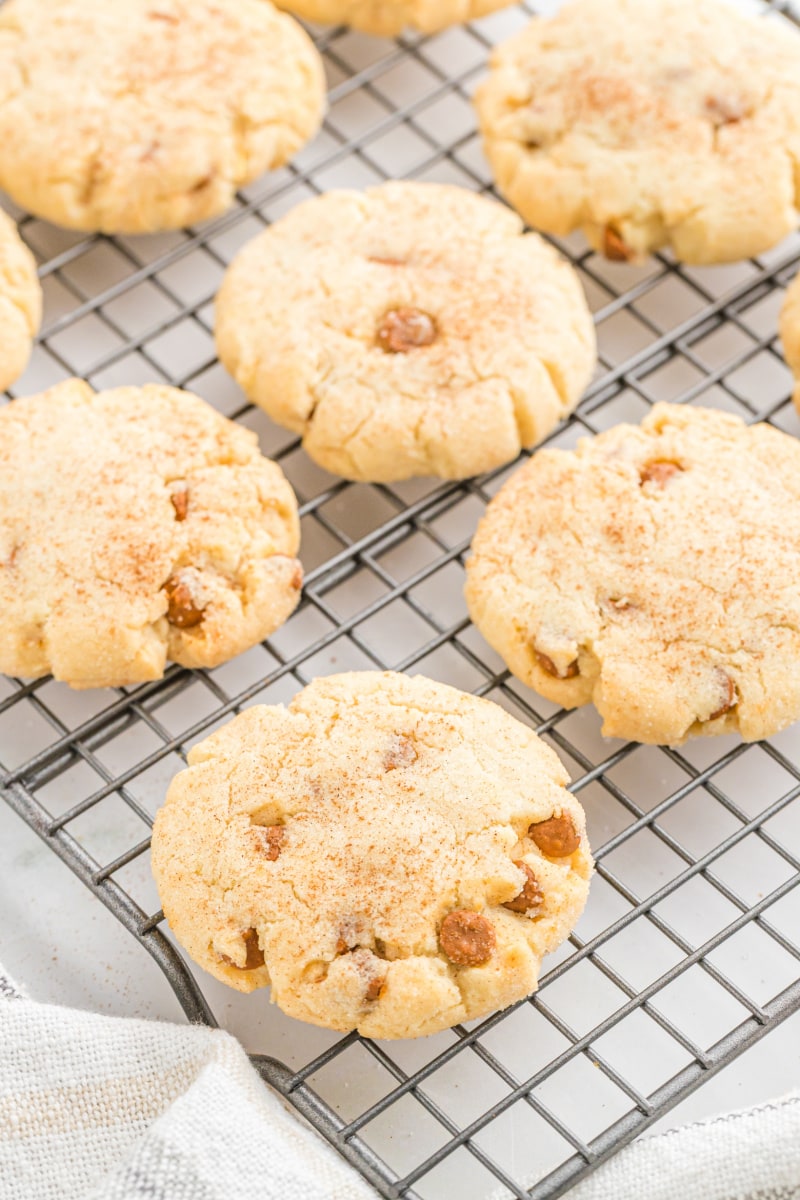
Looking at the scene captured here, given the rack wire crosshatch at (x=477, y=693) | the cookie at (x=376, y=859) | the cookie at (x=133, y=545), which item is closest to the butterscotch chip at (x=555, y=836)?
the cookie at (x=376, y=859)

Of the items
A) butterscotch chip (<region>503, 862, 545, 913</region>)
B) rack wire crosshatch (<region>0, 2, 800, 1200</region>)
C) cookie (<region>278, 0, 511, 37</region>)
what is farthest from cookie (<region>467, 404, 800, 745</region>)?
cookie (<region>278, 0, 511, 37</region>)

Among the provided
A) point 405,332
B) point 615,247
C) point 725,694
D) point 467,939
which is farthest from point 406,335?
point 467,939

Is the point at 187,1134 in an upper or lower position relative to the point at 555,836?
lower

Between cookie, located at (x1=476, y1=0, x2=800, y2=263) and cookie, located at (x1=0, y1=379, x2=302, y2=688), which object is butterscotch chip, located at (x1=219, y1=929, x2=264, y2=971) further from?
cookie, located at (x1=476, y1=0, x2=800, y2=263)

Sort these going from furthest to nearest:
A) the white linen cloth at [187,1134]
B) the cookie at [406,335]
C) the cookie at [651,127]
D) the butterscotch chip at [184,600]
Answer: the cookie at [651,127] → the cookie at [406,335] → the butterscotch chip at [184,600] → the white linen cloth at [187,1134]

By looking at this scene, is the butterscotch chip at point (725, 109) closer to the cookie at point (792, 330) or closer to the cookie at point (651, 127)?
the cookie at point (651, 127)

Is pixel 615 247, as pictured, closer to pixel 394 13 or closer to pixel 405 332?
pixel 405 332

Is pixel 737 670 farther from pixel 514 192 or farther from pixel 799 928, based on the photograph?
pixel 514 192
